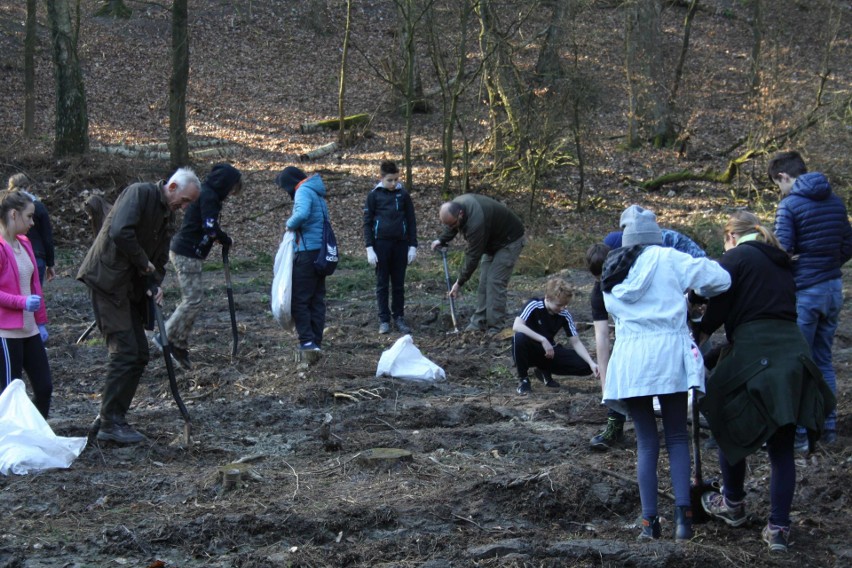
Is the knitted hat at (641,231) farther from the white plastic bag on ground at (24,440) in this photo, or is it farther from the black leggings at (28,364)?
the black leggings at (28,364)

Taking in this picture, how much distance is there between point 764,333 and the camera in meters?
4.82

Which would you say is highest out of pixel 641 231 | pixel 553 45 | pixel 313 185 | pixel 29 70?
pixel 553 45

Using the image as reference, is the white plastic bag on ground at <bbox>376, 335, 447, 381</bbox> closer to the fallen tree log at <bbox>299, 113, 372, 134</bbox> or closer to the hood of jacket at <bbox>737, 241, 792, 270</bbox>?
the hood of jacket at <bbox>737, 241, 792, 270</bbox>

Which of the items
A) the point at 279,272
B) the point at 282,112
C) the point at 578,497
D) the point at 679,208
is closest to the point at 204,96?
the point at 282,112

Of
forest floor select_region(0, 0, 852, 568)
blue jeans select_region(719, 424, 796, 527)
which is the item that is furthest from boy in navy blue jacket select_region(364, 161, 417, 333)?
blue jeans select_region(719, 424, 796, 527)

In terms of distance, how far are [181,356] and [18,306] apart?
9.87ft

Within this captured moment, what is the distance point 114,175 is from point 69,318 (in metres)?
7.37

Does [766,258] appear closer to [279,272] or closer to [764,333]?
[764,333]

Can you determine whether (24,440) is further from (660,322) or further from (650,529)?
(660,322)

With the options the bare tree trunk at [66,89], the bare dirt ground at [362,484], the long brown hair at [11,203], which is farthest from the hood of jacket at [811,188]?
the bare tree trunk at [66,89]

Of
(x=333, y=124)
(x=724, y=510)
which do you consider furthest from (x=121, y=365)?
(x=333, y=124)

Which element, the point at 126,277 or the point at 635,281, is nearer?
the point at 635,281

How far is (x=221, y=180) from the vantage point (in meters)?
8.90

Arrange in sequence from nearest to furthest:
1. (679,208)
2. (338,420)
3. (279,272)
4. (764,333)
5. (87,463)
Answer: (764,333) < (87,463) < (338,420) < (279,272) < (679,208)
